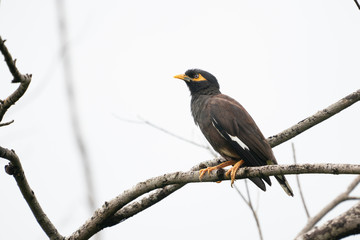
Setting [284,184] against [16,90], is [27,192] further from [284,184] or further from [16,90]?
[284,184]

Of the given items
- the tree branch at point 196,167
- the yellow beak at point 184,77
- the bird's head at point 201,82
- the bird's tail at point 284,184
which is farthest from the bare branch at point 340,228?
the yellow beak at point 184,77

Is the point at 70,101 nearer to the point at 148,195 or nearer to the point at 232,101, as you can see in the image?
the point at 148,195

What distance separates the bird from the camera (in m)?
4.92

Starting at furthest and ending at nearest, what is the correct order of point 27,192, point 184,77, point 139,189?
point 184,77, point 139,189, point 27,192

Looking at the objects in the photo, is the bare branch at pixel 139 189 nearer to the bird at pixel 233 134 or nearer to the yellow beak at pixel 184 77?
the bird at pixel 233 134

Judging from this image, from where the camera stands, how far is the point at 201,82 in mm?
6484

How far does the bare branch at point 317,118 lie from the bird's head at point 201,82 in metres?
1.78

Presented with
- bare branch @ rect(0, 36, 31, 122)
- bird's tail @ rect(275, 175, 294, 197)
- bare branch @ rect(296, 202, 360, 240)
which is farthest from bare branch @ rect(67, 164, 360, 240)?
bare branch @ rect(0, 36, 31, 122)

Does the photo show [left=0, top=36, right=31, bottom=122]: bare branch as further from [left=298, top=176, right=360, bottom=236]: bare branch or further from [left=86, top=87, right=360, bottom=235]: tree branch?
[left=298, top=176, right=360, bottom=236]: bare branch

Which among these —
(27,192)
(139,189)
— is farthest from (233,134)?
(27,192)

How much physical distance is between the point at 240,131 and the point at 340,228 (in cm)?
221

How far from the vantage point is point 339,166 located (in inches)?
107

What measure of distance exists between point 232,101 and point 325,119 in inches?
62.4

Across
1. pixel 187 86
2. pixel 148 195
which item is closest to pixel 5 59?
pixel 148 195
